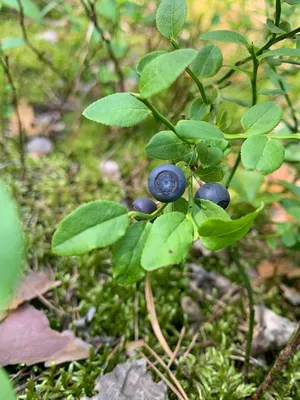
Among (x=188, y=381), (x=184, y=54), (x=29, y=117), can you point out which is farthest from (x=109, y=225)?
(x=29, y=117)

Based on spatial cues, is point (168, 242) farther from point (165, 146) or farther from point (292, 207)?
point (292, 207)

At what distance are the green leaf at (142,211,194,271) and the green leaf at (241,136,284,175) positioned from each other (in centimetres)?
16

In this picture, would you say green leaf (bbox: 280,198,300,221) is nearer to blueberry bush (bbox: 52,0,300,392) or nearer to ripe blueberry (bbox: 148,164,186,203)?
blueberry bush (bbox: 52,0,300,392)

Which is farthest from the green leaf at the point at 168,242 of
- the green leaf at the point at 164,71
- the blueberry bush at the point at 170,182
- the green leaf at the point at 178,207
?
the green leaf at the point at 164,71

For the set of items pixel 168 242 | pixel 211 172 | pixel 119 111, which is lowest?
pixel 168 242

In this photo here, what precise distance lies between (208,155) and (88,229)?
29cm

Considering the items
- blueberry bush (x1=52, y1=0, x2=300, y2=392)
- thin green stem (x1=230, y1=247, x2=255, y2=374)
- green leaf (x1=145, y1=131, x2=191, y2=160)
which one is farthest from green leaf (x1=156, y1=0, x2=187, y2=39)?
thin green stem (x1=230, y1=247, x2=255, y2=374)

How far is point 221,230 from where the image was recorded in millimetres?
792

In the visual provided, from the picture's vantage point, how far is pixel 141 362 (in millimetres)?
1354

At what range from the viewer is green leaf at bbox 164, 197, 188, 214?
3.06 feet

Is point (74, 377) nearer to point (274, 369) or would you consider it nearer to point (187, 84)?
point (274, 369)

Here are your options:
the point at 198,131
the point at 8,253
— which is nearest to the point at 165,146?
the point at 198,131

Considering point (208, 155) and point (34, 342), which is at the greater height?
point (208, 155)

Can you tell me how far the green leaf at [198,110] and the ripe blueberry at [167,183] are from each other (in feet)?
0.76
